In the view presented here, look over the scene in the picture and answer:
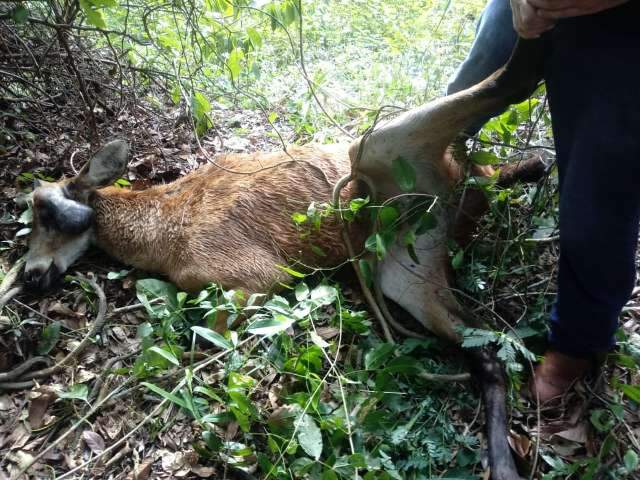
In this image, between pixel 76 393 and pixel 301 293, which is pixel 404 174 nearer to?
pixel 301 293

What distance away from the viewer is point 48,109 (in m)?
4.03

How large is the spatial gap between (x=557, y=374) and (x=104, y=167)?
2870 millimetres

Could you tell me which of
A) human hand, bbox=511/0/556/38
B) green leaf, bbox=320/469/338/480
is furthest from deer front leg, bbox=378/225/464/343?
human hand, bbox=511/0/556/38

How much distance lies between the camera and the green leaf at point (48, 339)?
2.80m

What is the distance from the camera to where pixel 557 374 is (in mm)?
2342

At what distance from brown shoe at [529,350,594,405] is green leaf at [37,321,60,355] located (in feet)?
8.10

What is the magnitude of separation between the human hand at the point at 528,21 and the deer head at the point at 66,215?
7.97ft

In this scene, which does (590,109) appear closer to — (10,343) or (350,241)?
(350,241)

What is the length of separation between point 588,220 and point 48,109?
3876 millimetres

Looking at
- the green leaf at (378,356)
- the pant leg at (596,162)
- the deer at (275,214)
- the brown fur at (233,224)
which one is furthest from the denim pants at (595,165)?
the brown fur at (233,224)

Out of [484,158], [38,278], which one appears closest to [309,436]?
[484,158]

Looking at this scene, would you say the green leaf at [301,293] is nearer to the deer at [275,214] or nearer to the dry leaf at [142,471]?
the deer at [275,214]

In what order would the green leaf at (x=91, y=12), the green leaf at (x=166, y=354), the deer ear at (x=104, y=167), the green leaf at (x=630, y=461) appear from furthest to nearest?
the deer ear at (x=104, y=167)
the green leaf at (x=91, y=12)
the green leaf at (x=166, y=354)
the green leaf at (x=630, y=461)

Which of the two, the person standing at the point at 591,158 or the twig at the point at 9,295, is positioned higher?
the person standing at the point at 591,158
